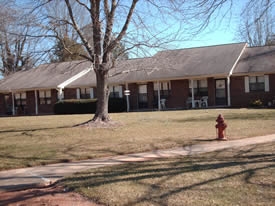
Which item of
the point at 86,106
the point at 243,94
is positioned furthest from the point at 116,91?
the point at 243,94

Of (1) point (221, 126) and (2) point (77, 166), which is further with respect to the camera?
(1) point (221, 126)

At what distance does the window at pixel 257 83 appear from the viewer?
2839 cm

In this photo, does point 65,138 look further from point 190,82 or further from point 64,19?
point 190,82

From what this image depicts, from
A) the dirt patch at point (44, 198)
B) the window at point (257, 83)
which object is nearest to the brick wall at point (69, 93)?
the window at point (257, 83)

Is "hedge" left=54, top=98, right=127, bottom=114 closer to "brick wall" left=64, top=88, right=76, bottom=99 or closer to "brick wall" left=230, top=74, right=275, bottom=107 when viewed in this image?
"brick wall" left=64, top=88, right=76, bottom=99

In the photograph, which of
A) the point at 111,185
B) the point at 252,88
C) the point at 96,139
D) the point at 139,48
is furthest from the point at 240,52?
the point at 111,185

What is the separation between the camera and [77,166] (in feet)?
29.1

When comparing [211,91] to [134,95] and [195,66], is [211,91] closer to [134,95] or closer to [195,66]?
[195,66]

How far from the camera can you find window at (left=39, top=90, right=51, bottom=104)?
37.7m

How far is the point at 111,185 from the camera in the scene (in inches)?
260

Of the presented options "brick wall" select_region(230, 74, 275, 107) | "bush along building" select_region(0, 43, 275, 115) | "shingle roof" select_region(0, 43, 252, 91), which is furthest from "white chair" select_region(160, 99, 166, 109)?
"brick wall" select_region(230, 74, 275, 107)

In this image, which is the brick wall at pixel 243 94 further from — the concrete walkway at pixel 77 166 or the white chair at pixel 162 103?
the concrete walkway at pixel 77 166

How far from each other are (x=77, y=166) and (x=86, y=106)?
23369 mm

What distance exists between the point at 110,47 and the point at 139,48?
4.50ft
